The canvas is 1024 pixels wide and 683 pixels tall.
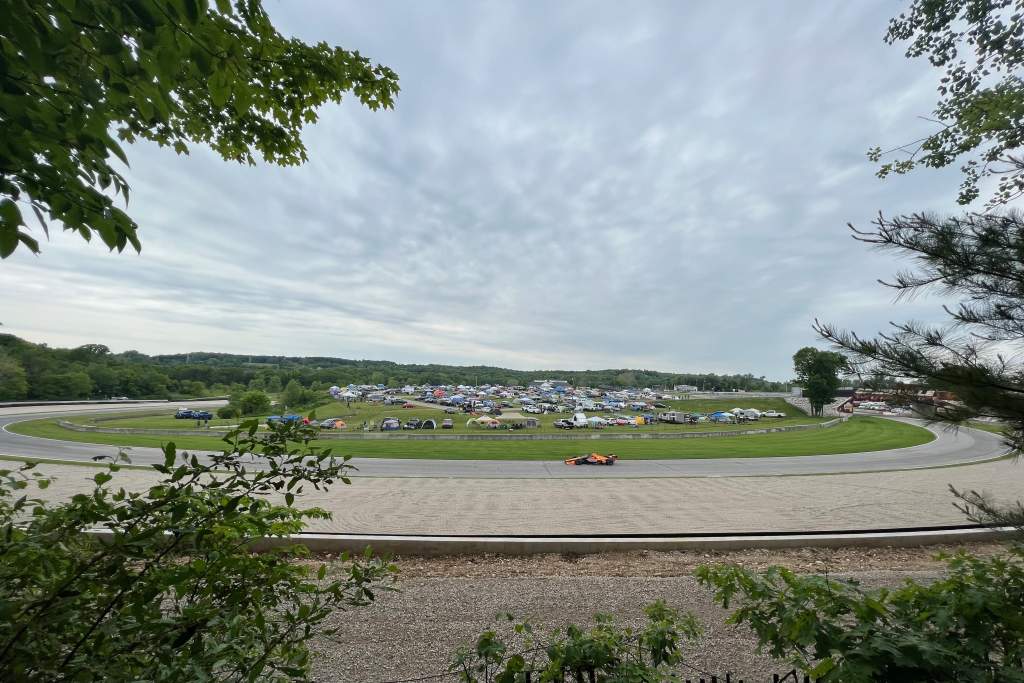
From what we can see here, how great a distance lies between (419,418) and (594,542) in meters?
39.6

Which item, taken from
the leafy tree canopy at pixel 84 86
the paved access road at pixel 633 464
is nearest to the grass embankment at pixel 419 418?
the paved access road at pixel 633 464

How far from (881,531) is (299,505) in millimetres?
12963

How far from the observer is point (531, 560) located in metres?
6.88

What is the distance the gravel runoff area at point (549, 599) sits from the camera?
4.10m

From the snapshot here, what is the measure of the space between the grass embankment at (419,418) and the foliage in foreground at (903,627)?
13.0 m

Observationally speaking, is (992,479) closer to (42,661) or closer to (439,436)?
(42,661)

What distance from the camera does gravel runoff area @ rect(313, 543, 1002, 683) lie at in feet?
13.4

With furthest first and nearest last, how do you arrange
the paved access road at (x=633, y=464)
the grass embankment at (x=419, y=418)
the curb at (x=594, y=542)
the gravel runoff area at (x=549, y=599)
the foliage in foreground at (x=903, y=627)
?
the grass embankment at (x=419, y=418) → the paved access road at (x=633, y=464) → the curb at (x=594, y=542) → the gravel runoff area at (x=549, y=599) → the foliage in foreground at (x=903, y=627)

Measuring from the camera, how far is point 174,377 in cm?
8312

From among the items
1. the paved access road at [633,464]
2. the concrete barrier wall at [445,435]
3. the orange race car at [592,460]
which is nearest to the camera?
the paved access road at [633,464]

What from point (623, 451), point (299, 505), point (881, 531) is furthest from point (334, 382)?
point (881, 531)

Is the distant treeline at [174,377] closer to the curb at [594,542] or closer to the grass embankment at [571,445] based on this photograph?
the grass embankment at [571,445]

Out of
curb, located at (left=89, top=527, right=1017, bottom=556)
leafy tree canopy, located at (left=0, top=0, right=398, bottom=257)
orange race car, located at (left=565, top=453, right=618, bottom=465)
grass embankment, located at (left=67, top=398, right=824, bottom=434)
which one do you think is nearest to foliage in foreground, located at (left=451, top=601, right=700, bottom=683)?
leafy tree canopy, located at (left=0, top=0, right=398, bottom=257)

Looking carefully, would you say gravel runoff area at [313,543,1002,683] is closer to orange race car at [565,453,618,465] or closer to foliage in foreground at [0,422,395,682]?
foliage in foreground at [0,422,395,682]
